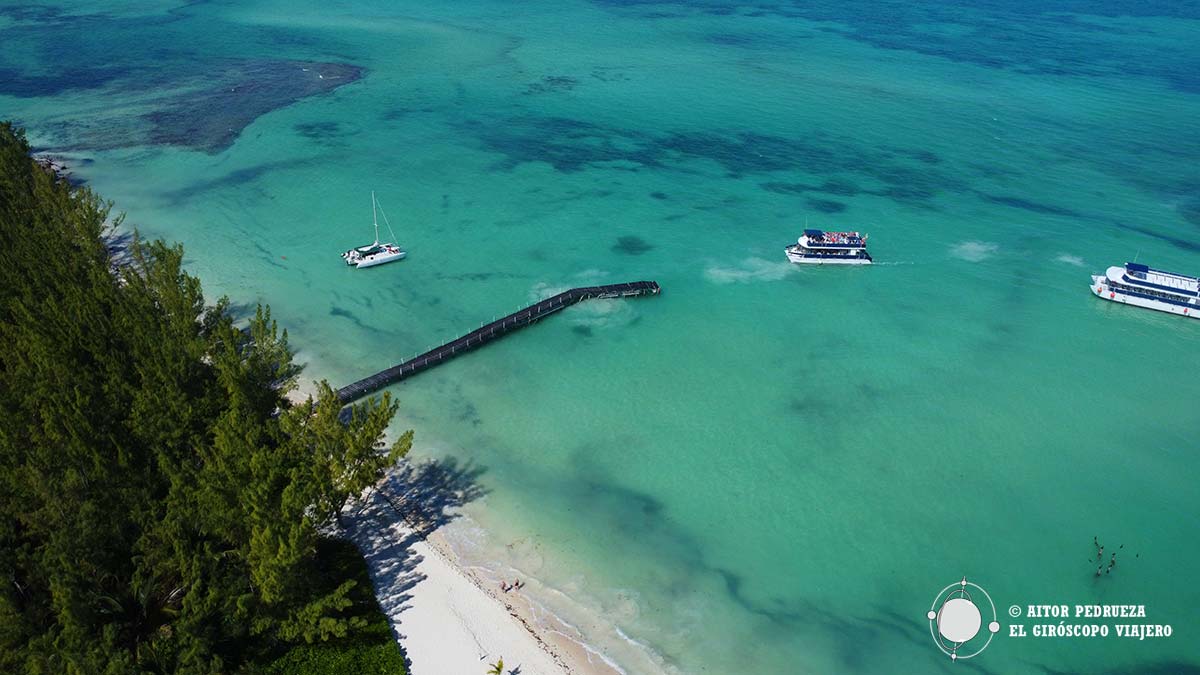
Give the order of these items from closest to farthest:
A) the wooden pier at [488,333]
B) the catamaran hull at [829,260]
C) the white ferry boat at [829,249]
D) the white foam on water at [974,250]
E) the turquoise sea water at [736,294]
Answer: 1. the turquoise sea water at [736,294]
2. the wooden pier at [488,333]
3. the white ferry boat at [829,249]
4. the catamaran hull at [829,260]
5. the white foam on water at [974,250]

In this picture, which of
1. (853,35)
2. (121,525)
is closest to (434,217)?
(121,525)

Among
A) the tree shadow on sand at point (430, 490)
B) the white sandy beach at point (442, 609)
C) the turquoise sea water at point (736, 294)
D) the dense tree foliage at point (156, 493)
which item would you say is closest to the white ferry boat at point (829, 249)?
the turquoise sea water at point (736, 294)

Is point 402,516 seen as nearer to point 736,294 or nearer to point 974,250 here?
point 736,294

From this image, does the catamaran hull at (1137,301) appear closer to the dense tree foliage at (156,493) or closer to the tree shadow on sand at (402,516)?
the tree shadow on sand at (402,516)

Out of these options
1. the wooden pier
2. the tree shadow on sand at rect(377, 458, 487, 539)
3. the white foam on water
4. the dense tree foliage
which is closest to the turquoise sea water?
the white foam on water

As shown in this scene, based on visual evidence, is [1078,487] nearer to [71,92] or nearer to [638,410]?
[638,410]

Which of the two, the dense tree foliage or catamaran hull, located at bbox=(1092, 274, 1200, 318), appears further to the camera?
catamaran hull, located at bbox=(1092, 274, 1200, 318)

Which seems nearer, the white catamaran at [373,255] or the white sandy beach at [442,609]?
the white sandy beach at [442,609]

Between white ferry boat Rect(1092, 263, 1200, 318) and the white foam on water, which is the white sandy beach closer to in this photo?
the white foam on water

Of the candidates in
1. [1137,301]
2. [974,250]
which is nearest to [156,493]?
[974,250]
